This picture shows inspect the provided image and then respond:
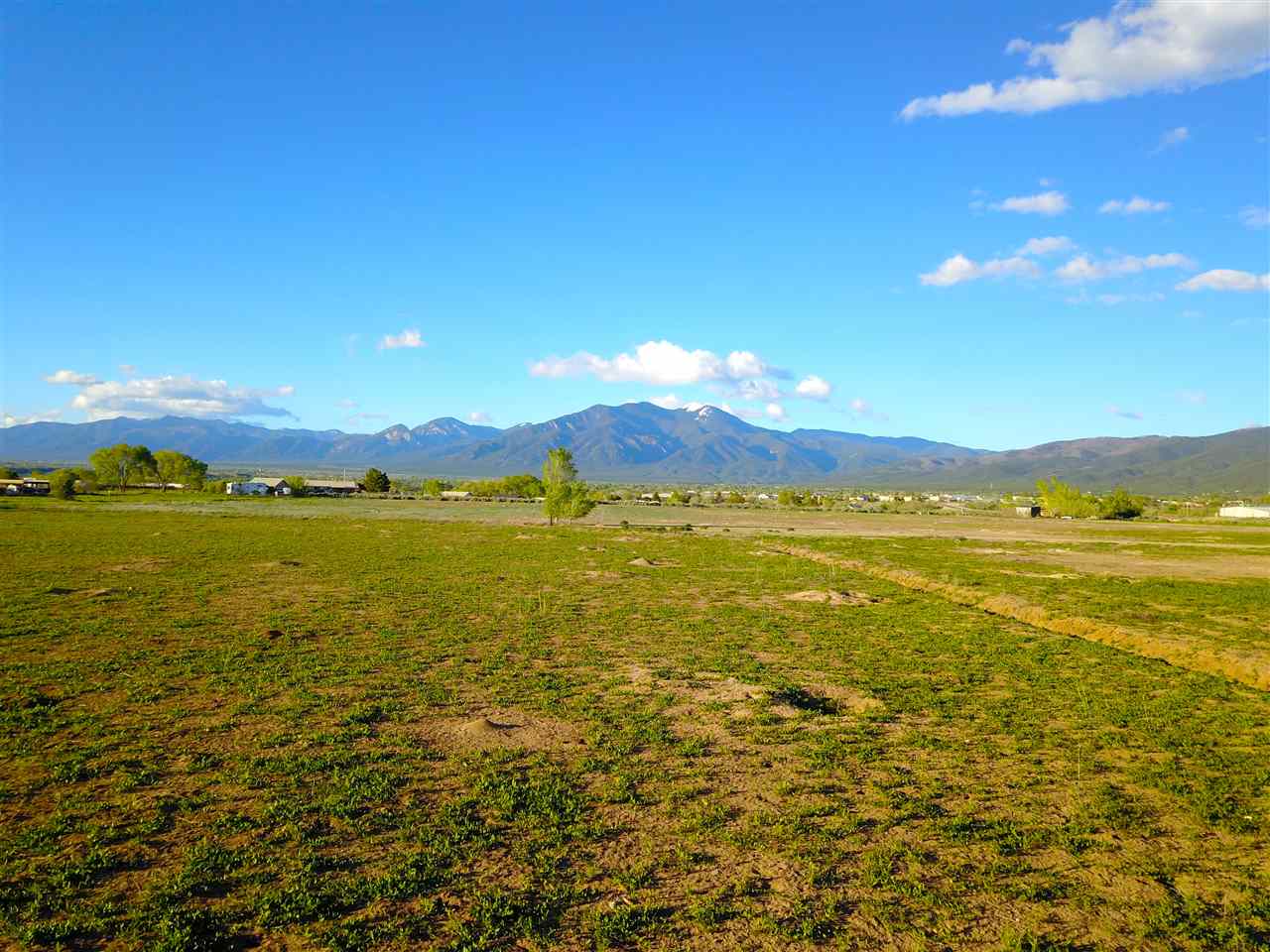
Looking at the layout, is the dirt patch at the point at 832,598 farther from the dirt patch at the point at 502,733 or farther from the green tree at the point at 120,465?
the green tree at the point at 120,465

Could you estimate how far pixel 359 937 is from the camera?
683cm

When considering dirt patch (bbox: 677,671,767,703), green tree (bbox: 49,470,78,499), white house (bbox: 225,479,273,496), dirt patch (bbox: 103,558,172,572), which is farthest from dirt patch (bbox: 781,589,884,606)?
white house (bbox: 225,479,273,496)

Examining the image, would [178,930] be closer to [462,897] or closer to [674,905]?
[462,897]

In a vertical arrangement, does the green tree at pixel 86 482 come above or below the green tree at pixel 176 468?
below

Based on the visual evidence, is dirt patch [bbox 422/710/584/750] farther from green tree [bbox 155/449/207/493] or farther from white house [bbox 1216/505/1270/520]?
green tree [bbox 155/449/207/493]

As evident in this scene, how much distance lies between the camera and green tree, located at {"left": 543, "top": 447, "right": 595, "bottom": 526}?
7994cm

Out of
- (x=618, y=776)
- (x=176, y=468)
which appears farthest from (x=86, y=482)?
(x=618, y=776)

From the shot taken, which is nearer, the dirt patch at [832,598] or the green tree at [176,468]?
the dirt patch at [832,598]

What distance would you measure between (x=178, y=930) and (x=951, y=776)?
10.4 m

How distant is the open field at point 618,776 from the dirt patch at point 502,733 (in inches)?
2.9

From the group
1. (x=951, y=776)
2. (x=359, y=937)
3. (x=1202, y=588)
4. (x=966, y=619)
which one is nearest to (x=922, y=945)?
(x=951, y=776)

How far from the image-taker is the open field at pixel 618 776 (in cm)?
734

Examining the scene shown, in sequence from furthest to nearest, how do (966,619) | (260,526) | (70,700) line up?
(260,526)
(966,619)
(70,700)

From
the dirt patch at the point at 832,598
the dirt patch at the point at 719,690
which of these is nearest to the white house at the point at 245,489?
the dirt patch at the point at 832,598
